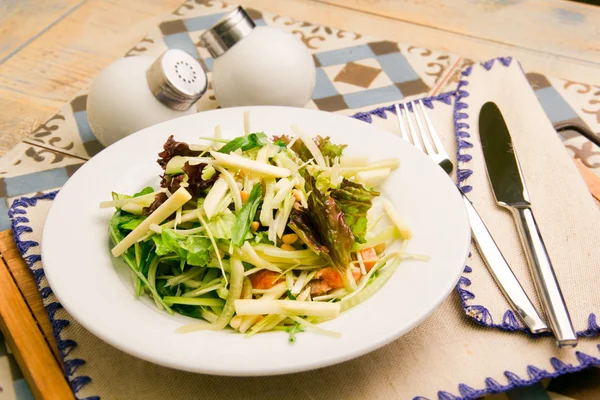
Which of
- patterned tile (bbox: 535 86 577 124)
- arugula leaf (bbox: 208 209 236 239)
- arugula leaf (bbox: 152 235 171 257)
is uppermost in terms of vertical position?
arugula leaf (bbox: 208 209 236 239)

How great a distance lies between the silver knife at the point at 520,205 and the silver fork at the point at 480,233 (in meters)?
0.03

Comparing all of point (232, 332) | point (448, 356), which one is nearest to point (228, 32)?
point (232, 332)

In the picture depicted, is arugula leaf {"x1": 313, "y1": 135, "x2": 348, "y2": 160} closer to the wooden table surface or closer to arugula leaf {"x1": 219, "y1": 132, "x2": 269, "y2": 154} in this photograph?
arugula leaf {"x1": 219, "y1": 132, "x2": 269, "y2": 154}

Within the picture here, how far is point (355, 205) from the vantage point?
4.25 ft

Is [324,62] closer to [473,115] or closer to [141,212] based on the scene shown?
[473,115]

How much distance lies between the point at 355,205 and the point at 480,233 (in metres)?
0.34

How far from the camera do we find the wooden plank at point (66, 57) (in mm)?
2045

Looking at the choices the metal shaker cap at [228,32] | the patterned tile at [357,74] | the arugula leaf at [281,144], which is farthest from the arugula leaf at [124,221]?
the patterned tile at [357,74]

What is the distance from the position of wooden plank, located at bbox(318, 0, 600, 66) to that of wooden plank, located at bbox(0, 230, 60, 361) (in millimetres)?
1682

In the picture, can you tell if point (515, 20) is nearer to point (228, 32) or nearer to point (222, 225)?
point (228, 32)

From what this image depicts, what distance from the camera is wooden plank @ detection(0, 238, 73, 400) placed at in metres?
1.19

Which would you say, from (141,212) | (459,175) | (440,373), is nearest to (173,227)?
(141,212)

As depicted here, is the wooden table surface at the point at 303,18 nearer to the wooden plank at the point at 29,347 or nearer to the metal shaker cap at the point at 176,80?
the metal shaker cap at the point at 176,80

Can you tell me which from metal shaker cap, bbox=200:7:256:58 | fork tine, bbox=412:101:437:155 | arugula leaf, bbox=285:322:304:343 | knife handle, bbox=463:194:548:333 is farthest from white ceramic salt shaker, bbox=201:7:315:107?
arugula leaf, bbox=285:322:304:343
